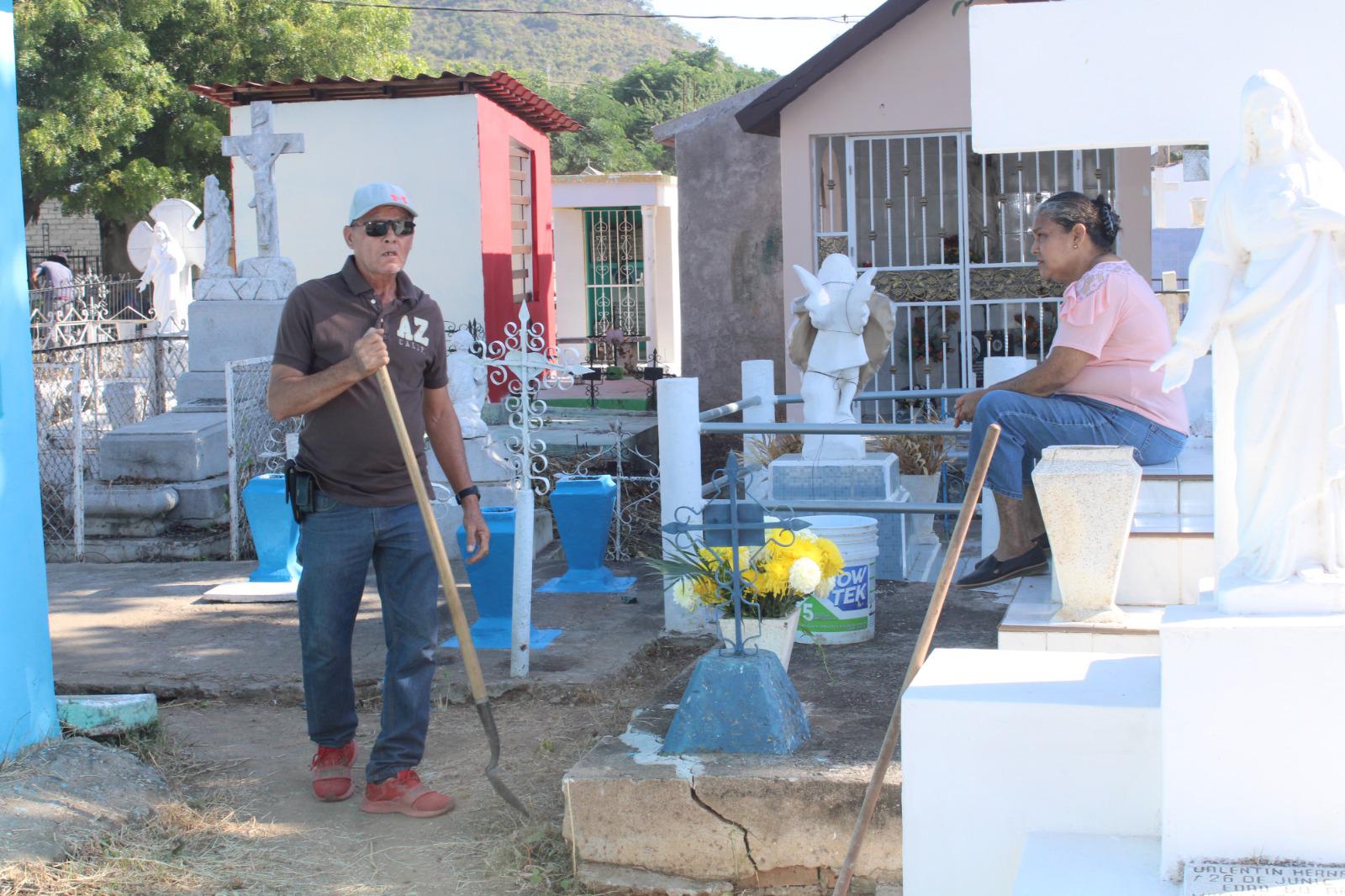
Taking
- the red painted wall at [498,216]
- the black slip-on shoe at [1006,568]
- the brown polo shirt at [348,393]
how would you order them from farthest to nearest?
the red painted wall at [498,216]
the black slip-on shoe at [1006,568]
the brown polo shirt at [348,393]

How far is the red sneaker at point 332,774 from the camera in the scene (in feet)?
14.5

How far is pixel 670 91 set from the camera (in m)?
39.0

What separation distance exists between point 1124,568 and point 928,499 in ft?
11.4

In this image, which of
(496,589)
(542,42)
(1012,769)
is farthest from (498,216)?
(542,42)

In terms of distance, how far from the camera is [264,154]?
10.8m

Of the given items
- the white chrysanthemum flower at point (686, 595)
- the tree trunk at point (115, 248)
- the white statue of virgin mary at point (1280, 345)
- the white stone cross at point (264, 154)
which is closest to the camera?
the white statue of virgin mary at point (1280, 345)

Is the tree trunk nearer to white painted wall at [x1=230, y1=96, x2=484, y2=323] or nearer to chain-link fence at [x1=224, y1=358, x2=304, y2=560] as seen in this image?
white painted wall at [x1=230, y1=96, x2=484, y2=323]

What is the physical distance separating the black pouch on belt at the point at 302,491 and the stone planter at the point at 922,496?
13.9 feet

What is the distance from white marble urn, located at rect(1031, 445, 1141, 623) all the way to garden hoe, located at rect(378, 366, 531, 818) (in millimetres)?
1851

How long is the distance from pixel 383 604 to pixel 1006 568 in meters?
2.30

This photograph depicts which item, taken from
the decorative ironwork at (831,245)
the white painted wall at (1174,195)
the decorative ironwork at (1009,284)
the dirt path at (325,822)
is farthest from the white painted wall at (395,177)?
the white painted wall at (1174,195)

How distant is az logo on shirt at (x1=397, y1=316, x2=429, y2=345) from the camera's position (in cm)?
429

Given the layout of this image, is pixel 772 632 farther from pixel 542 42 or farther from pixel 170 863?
pixel 542 42

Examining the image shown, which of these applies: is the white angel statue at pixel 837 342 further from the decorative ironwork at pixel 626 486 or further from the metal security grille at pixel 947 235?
the metal security grille at pixel 947 235
